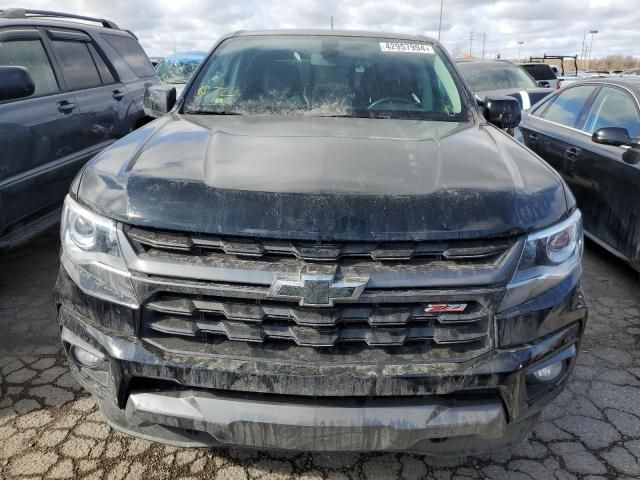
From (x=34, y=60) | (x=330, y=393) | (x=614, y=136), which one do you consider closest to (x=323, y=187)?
(x=330, y=393)

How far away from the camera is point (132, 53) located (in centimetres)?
627

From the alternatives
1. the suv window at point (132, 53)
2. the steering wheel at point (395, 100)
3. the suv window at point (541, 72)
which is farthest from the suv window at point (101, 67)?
the suv window at point (541, 72)

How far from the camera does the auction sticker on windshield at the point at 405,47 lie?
3.42 metres

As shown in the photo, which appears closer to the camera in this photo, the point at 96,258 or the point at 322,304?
the point at 322,304

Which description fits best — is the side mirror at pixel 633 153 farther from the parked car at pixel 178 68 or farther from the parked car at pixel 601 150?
the parked car at pixel 178 68

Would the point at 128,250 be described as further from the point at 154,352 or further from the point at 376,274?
the point at 376,274

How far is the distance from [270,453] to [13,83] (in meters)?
2.91

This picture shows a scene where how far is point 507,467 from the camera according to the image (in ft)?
7.70

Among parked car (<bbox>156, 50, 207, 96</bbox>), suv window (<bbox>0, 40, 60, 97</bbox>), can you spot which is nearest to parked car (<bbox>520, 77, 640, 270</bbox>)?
suv window (<bbox>0, 40, 60, 97</bbox>)

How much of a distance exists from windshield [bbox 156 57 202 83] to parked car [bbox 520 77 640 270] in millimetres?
7281

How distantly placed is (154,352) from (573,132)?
455 centimetres

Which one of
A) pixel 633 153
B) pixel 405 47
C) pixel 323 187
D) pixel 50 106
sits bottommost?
pixel 633 153

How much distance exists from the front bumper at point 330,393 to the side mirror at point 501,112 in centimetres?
168

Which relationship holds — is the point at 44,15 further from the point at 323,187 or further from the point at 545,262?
the point at 545,262
